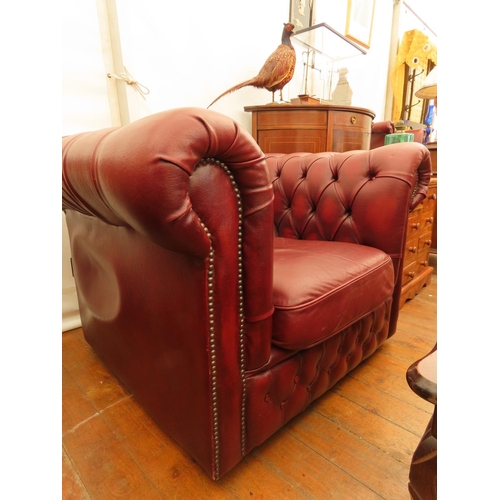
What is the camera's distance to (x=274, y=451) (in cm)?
79

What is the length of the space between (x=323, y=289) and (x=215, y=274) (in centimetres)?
31

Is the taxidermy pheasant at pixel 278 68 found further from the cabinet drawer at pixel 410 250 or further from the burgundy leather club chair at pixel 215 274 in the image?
the cabinet drawer at pixel 410 250

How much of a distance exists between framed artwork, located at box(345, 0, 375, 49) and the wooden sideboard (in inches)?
46.6

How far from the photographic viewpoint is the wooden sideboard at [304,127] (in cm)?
169

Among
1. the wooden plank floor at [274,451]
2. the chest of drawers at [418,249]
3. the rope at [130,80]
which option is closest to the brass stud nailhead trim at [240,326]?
the wooden plank floor at [274,451]

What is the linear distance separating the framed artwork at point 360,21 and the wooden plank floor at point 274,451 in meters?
2.61

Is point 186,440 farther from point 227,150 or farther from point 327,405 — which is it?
point 227,150

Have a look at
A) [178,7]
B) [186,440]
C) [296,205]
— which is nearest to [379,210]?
[296,205]

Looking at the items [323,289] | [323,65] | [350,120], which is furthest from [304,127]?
[323,289]

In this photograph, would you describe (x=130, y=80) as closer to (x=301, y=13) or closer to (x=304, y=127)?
(x=304, y=127)

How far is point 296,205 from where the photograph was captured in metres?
1.28

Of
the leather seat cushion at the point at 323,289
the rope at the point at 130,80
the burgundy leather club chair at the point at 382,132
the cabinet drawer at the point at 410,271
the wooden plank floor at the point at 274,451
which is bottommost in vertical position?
the wooden plank floor at the point at 274,451

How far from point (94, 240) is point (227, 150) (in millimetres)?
575
